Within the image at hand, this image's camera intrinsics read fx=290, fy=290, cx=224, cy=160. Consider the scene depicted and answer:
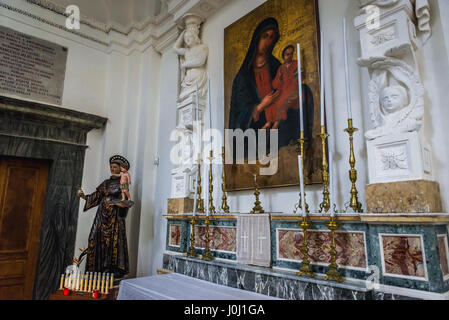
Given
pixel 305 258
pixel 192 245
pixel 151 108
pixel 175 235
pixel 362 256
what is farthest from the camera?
pixel 151 108

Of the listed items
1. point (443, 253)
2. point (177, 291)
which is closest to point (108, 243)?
point (177, 291)

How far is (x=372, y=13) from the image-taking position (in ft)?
7.27

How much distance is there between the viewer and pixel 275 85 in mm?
3176

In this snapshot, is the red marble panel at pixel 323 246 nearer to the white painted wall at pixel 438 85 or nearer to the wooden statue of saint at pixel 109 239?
the white painted wall at pixel 438 85

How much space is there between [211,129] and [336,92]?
1.74 metres

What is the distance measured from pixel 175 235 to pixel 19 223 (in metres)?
2.82

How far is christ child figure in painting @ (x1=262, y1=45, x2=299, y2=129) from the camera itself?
2.98 meters

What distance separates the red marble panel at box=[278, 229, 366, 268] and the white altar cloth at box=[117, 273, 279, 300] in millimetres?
399

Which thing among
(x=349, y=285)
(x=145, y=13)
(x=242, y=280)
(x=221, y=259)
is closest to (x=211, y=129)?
(x=221, y=259)

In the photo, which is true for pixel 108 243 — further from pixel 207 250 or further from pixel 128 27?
pixel 128 27

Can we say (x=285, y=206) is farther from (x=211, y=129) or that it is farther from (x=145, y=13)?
(x=145, y=13)

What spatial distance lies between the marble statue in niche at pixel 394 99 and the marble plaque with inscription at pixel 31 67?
16.1 ft

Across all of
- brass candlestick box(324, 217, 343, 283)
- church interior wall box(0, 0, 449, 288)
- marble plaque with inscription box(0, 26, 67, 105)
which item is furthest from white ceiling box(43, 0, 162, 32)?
brass candlestick box(324, 217, 343, 283)

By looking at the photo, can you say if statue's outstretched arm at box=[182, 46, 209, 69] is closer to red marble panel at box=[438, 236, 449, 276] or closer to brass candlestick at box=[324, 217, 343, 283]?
brass candlestick at box=[324, 217, 343, 283]
